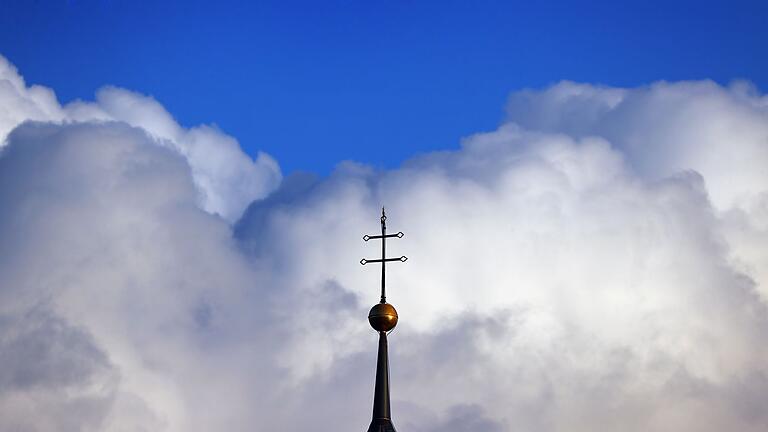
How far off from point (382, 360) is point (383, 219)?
592 cm

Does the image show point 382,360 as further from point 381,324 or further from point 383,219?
point 383,219

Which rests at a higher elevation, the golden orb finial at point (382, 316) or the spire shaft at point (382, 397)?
the golden orb finial at point (382, 316)

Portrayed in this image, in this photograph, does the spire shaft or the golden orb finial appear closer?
the spire shaft

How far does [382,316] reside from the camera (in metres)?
61.7

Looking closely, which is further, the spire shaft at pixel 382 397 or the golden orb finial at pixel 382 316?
the golden orb finial at pixel 382 316

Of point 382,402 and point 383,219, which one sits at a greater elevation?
point 383,219

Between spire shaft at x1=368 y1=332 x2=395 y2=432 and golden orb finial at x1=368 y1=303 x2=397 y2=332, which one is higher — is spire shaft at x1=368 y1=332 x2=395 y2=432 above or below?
below

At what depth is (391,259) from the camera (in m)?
62.7

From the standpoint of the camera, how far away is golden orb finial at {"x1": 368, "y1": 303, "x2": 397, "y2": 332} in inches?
2430

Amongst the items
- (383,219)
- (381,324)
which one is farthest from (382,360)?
(383,219)

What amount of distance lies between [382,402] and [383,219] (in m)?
7.75

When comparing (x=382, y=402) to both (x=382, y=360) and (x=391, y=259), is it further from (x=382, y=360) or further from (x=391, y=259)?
(x=391, y=259)

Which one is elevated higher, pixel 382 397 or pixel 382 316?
pixel 382 316

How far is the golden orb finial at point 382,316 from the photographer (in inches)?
2430
